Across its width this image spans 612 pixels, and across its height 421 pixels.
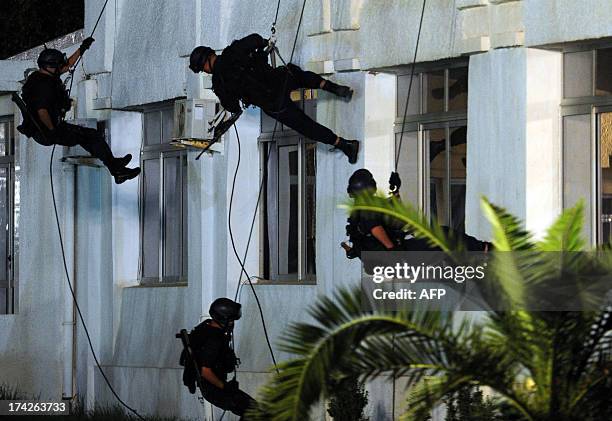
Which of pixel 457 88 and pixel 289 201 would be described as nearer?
pixel 457 88

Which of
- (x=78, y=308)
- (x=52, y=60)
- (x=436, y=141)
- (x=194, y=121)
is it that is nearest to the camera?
(x=436, y=141)

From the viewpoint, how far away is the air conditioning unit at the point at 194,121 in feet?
56.6

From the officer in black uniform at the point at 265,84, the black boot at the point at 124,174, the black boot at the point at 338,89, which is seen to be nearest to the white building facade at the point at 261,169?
the black boot at the point at 338,89

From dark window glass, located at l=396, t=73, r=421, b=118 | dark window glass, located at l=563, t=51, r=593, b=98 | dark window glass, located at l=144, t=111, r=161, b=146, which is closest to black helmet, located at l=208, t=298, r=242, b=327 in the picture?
dark window glass, located at l=396, t=73, r=421, b=118

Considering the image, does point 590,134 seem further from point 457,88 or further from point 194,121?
point 194,121

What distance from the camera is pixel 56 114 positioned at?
1769 cm

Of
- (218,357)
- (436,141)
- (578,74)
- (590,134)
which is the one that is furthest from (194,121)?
(590,134)

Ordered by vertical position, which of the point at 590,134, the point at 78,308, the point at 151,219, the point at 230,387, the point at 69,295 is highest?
the point at 590,134

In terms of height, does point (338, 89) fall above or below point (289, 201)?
above

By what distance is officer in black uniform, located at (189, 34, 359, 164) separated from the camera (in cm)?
1527

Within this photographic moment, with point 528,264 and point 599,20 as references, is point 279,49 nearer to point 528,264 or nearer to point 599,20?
point 599,20

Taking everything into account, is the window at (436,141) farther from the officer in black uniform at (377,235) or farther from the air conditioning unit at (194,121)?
the air conditioning unit at (194,121)
